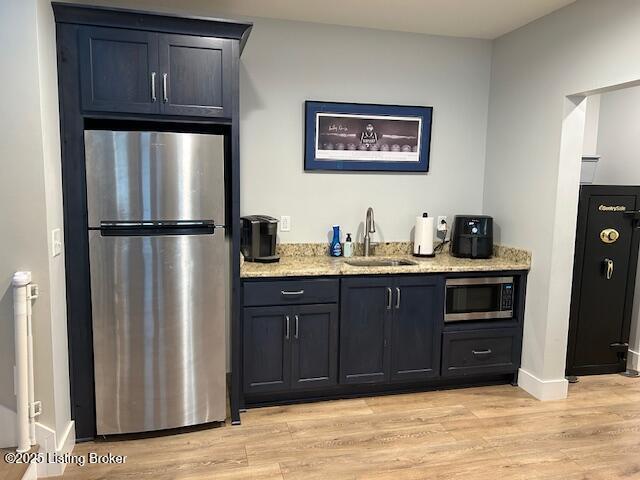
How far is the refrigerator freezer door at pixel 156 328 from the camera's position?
2.53m

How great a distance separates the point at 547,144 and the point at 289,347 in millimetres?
2170

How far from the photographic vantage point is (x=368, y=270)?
3.10m

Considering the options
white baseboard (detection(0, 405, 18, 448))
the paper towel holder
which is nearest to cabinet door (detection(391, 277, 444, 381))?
the paper towel holder

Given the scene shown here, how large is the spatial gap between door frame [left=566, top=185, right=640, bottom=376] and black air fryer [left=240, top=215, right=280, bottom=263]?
218 centimetres

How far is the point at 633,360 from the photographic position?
384 centimetres

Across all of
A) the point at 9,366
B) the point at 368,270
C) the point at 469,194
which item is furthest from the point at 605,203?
the point at 9,366

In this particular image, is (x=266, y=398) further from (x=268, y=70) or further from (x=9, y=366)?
(x=268, y=70)

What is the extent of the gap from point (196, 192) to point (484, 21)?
7.66ft

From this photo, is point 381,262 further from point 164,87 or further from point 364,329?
point 164,87

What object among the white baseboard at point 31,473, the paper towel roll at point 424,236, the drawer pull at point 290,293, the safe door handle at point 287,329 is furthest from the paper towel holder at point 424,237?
the white baseboard at point 31,473

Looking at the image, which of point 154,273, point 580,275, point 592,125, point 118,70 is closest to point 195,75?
point 118,70

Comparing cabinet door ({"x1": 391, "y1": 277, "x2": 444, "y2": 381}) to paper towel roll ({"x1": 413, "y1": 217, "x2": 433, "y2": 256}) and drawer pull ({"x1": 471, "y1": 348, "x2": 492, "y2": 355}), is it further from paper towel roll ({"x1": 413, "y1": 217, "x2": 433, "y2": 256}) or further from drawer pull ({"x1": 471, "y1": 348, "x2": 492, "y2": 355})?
paper towel roll ({"x1": 413, "y1": 217, "x2": 433, "y2": 256})

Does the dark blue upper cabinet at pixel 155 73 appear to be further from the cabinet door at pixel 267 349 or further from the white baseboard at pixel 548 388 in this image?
the white baseboard at pixel 548 388

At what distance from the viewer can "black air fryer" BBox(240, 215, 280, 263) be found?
3174mm
